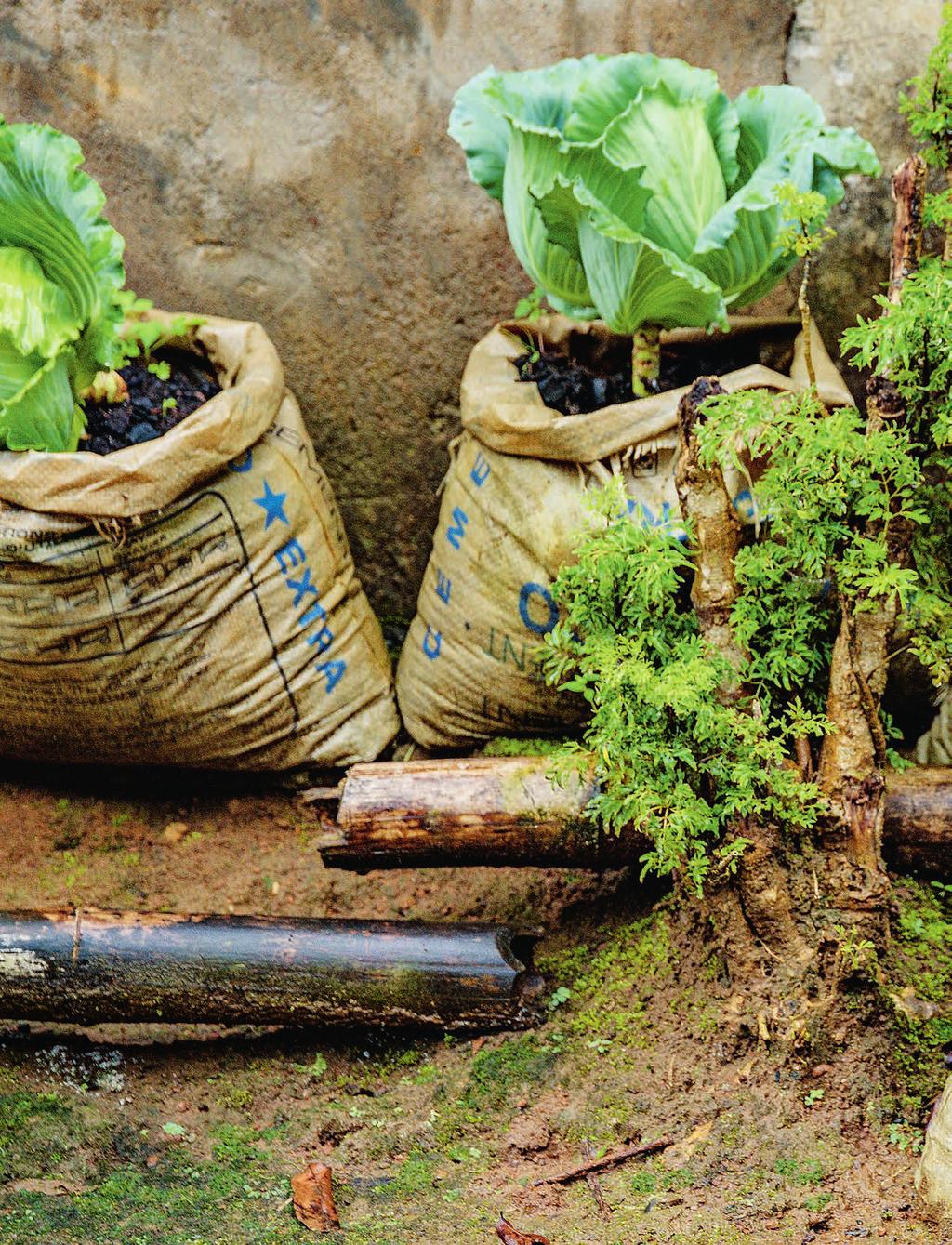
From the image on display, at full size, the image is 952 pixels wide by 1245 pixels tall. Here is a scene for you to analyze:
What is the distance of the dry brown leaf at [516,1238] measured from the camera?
191cm

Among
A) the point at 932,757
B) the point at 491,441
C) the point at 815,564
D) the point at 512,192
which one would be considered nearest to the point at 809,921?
the point at 815,564

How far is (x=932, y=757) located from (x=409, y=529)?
150 centimetres

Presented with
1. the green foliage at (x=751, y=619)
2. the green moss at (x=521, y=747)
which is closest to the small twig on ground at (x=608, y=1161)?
the green foliage at (x=751, y=619)

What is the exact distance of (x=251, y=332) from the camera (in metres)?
3.05

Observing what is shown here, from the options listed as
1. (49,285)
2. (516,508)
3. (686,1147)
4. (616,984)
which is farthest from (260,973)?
(49,285)

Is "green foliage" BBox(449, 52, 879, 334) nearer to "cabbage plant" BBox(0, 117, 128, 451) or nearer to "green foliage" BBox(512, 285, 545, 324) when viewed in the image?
"green foliage" BBox(512, 285, 545, 324)

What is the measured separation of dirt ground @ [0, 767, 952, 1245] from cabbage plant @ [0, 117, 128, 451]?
128cm

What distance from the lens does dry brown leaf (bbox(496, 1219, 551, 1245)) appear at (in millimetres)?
1913

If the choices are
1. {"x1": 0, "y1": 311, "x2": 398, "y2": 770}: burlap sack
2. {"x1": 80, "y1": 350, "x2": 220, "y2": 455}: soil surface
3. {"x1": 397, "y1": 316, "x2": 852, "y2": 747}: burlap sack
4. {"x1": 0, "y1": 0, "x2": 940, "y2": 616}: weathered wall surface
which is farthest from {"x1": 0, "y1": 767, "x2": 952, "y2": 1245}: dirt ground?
{"x1": 0, "y1": 0, "x2": 940, "y2": 616}: weathered wall surface

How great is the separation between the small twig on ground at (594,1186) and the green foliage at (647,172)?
1619 millimetres

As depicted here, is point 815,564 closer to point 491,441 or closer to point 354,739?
point 491,441

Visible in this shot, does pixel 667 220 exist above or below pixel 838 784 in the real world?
above

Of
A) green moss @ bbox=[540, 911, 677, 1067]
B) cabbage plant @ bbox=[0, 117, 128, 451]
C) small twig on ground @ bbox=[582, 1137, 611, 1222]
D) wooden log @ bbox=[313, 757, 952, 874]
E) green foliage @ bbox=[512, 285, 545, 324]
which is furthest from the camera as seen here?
green foliage @ bbox=[512, 285, 545, 324]

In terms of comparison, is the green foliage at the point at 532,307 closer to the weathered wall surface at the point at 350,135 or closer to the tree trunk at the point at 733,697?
the weathered wall surface at the point at 350,135
